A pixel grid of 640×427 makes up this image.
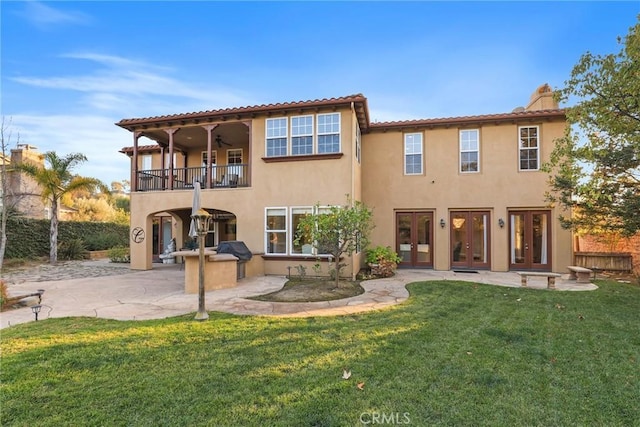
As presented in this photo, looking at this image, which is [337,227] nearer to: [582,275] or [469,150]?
[469,150]

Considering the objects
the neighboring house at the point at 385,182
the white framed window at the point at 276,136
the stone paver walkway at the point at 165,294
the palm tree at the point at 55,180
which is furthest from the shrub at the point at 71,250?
the white framed window at the point at 276,136

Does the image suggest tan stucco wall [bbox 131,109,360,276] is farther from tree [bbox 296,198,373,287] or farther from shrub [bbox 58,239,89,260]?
shrub [bbox 58,239,89,260]

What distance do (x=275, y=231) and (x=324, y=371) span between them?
26.5ft

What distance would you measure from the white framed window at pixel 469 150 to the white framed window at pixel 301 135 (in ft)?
20.7

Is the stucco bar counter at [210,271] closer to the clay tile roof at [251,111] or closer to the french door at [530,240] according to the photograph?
the clay tile roof at [251,111]

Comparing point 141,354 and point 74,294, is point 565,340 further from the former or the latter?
point 74,294

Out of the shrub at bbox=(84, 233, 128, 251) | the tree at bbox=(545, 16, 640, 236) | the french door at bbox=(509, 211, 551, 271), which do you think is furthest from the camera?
the shrub at bbox=(84, 233, 128, 251)

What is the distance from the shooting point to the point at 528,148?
12.1 metres

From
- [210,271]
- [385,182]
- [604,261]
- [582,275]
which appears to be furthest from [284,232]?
[604,261]

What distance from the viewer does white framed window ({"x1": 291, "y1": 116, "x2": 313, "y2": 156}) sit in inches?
444

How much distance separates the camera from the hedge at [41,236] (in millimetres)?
15664

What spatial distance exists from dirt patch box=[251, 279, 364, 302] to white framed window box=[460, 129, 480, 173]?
6942 mm

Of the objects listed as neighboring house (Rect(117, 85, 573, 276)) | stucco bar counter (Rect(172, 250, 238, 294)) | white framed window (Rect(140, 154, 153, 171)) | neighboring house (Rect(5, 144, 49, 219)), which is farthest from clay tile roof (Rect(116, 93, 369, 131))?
neighboring house (Rect(5, 144, 49, 219))

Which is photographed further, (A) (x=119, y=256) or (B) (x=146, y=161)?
(B) (x=146, y=161)
